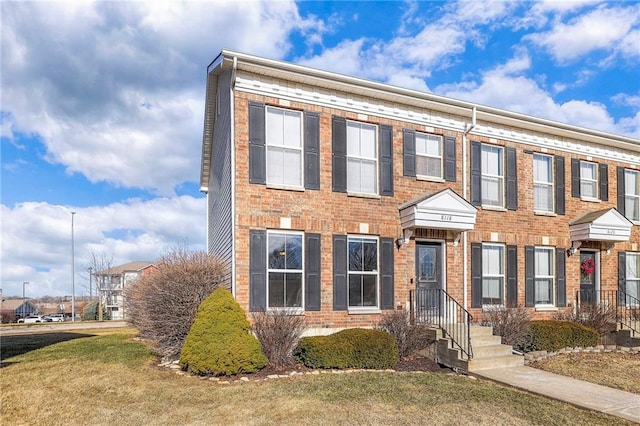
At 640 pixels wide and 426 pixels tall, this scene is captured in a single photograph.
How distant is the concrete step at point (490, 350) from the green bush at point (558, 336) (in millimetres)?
1179

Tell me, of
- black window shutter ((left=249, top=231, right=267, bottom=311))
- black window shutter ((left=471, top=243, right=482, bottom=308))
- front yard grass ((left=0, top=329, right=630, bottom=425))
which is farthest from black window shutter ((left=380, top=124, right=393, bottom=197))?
front yard grass ((left=0, top=329, right=630, bottom=425))

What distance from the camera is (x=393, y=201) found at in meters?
12.0

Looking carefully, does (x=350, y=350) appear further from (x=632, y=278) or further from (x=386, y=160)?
(x=632, y=278)

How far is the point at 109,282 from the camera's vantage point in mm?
40688

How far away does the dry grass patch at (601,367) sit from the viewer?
28.7 ft

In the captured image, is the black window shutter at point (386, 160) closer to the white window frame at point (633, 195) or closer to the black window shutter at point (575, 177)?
the black window shutter at point (575, 177)

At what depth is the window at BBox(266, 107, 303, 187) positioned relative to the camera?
10898 millimetres

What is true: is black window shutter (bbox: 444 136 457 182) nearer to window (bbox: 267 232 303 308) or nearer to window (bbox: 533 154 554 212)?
window (bbox: 533 154 554 212)

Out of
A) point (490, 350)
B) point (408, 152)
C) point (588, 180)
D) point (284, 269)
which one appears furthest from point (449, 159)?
point (588, 180)

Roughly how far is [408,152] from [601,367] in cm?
660

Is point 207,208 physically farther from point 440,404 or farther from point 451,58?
point 440,404

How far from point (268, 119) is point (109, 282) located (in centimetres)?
3541

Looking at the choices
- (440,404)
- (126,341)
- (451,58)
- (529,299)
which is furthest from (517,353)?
(126,341)

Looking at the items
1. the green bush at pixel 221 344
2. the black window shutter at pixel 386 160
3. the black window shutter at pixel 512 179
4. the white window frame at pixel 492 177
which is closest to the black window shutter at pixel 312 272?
the green bush at pixel 221 344
